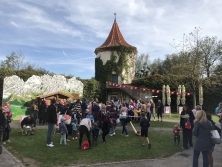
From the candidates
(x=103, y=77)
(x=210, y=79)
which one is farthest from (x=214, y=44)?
(x=103, y=77)

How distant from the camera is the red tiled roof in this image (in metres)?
31.8

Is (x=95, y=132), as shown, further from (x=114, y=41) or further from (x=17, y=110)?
(x=114, y=41)

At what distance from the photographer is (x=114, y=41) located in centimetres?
3325

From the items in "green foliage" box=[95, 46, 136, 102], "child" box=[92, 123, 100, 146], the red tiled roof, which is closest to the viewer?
"child" box=[92, 123, 100, 146]

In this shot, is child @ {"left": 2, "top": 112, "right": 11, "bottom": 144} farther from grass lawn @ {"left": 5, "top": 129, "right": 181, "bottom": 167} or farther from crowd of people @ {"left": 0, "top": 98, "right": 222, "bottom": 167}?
grass lawn @ {"left": 5, "top": 129, "right": 181, "bottom": 167}

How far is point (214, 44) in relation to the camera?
40.6 metres

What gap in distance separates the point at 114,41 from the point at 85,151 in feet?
85.6

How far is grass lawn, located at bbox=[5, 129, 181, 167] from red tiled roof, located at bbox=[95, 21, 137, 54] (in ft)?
72.1

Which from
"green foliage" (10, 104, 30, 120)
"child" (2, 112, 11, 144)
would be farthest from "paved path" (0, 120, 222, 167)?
"green foliage" (10, 104, 30, 120)

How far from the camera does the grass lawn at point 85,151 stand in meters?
7.76

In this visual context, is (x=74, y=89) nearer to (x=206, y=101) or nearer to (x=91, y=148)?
(x=91, y=148)

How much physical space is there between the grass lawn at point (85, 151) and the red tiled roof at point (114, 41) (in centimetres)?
2197

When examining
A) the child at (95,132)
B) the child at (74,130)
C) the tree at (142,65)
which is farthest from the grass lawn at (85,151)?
the tree at (142,65)

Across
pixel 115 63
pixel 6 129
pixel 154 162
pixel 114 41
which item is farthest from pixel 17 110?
pixel 114 41
